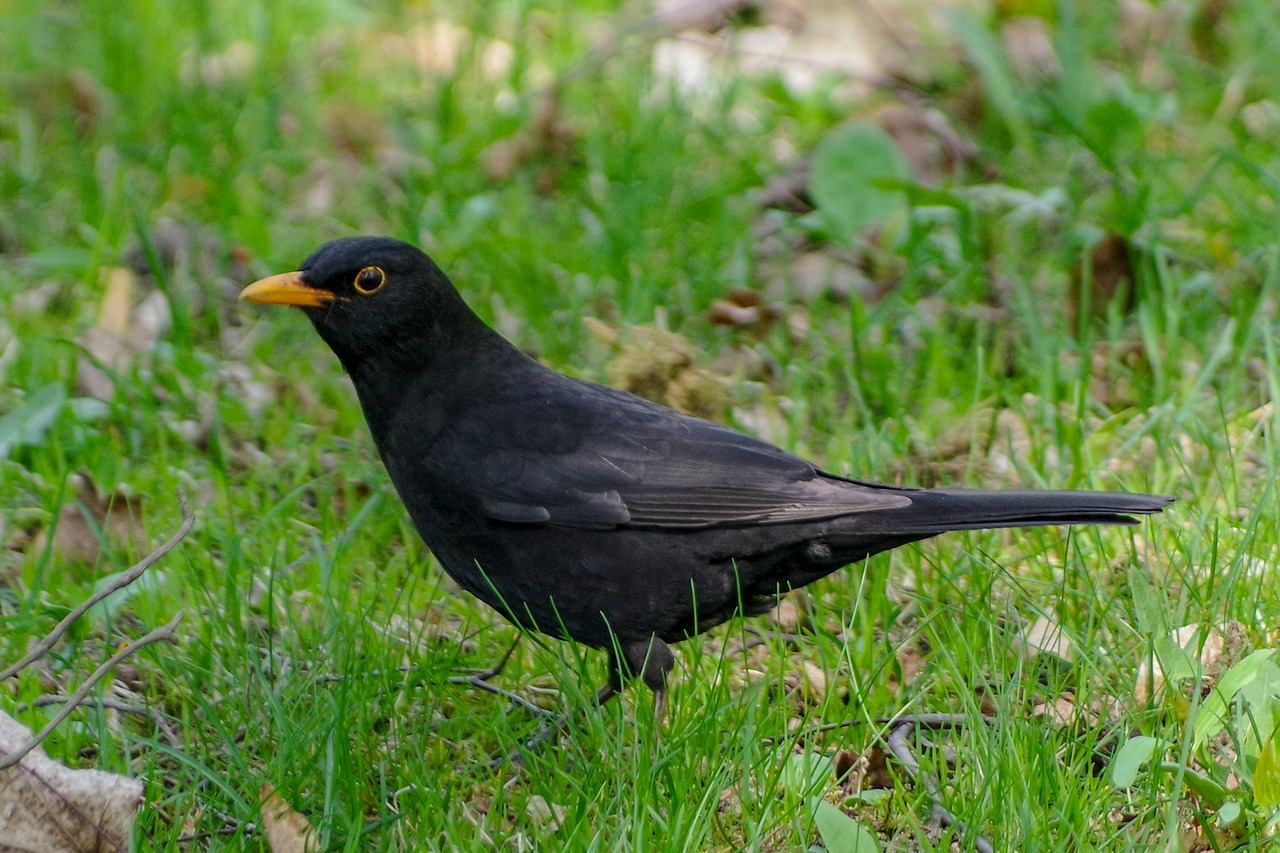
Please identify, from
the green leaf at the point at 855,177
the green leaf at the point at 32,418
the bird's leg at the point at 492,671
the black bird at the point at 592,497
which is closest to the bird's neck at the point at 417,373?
the black bird at the point at 592,497

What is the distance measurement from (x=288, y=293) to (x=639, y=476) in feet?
3.28

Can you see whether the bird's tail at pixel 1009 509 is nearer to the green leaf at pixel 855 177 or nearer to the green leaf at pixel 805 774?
the green leaf at pixel 805 774

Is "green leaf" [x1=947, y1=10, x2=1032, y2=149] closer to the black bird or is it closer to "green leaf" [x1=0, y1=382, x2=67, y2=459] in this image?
the black bird

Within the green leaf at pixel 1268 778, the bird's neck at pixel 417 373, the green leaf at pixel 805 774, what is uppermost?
the bird's neck at pixel 417 373

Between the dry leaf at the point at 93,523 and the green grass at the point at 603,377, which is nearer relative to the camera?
the green grass at the point at 603,377

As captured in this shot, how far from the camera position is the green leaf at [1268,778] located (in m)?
2.65

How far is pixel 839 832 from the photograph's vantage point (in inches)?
103

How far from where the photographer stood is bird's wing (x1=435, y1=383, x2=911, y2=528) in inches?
134

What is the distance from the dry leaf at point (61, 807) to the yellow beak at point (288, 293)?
1337mm

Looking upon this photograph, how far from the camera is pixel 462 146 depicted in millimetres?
6297

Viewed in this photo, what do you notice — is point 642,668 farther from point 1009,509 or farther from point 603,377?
point 603,377

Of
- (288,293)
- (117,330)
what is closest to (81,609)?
(288,293)

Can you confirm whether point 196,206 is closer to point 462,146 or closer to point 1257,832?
point 462,146

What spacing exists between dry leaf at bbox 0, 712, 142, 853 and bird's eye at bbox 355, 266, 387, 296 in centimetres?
144
